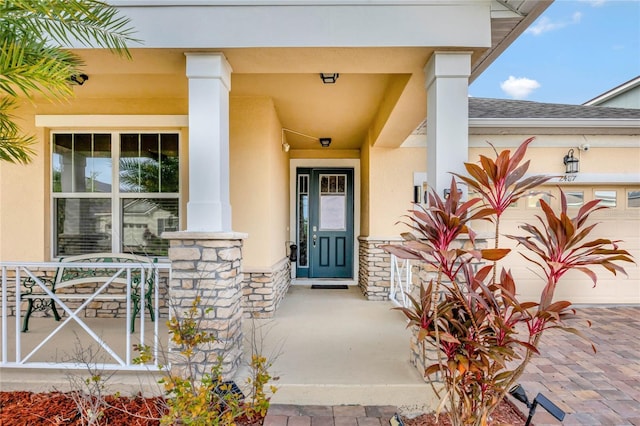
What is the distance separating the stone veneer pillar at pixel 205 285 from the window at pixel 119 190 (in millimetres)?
2040

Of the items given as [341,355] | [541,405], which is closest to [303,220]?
[341,355]

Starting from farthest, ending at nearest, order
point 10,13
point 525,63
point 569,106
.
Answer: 1. point 525,63
2. point 569,106
3. point 10,13

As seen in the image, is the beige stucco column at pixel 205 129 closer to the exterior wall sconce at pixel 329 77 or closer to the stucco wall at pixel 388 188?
the exterior wall sconce at pixel 329 77

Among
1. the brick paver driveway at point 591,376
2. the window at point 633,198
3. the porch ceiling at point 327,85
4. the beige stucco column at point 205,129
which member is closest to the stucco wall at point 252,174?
the porch ceiling at point 327,85

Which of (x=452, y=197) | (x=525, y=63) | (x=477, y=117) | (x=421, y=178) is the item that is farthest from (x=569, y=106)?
(x=452, y=197)

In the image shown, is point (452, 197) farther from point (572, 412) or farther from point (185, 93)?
point (185, 93)

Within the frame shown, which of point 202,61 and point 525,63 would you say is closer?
point 202,61

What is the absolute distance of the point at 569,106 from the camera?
6285mm

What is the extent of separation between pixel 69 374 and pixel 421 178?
17.0 ft

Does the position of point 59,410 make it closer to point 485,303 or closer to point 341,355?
point 341,355

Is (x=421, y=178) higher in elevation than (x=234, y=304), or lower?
higher

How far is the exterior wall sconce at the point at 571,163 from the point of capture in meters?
5.18

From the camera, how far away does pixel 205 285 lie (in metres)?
2.61

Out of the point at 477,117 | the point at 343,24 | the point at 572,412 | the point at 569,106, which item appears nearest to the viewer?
the point at 572,412
